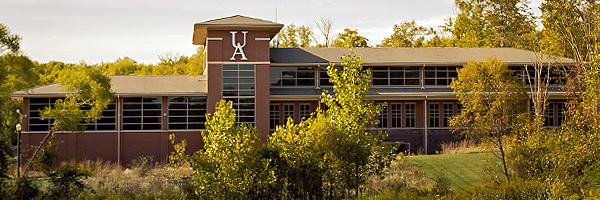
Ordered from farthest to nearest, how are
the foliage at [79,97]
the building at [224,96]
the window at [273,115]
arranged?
the window at [273,115], the building at [224,96], the foliage at [79,97]

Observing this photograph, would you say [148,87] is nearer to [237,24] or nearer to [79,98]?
[79,98]

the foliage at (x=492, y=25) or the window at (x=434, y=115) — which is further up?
the foliage at (x=492, y=25)

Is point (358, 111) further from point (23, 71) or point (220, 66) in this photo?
point (23, 71)

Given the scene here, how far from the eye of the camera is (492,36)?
216 feet

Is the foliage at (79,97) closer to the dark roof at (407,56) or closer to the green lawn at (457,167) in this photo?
the dark roof at (407,56)

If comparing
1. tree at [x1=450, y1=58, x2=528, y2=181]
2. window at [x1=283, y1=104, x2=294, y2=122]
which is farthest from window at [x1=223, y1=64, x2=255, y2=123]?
tree at [x1=450, y1=58, x2=528, y2=181]

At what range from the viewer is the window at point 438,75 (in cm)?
4509

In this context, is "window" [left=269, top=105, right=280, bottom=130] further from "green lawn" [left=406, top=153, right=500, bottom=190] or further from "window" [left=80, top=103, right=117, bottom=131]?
"green lawn" [left=406, top=153, right=500, bottom=190]

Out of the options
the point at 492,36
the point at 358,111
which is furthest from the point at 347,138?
the point at 492,36

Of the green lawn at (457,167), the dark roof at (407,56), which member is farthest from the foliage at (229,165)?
the dark roof at (407,56)

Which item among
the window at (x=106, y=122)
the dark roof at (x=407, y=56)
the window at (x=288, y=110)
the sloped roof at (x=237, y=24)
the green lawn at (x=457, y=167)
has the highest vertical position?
the sloped roof at (x=237, y=24)

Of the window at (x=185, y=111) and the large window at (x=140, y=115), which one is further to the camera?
the window at (x=185, y=111)

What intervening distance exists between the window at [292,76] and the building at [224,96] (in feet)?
0.19

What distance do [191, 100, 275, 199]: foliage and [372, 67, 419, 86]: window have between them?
2688cm
